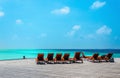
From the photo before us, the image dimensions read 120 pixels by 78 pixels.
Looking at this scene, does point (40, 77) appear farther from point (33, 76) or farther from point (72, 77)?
point (72, 77)

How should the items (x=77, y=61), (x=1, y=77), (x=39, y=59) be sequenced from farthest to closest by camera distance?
(x=77, y=61) → (x=39, y=59) → (x=1, y=77)

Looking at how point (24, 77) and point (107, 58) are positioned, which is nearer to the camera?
point (24, 77)

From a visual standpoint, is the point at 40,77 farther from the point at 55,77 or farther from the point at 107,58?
the point at 107,58

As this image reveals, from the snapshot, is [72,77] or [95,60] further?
[95,60]

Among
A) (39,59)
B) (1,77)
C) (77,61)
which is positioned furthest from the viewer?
(77,61)

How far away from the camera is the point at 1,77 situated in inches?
357

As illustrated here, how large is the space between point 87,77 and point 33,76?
2405 mm

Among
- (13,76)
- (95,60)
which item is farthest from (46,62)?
(13,76)

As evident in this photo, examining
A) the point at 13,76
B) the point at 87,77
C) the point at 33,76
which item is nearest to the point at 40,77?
the point at 33,76

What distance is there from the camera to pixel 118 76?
9500 millimetres

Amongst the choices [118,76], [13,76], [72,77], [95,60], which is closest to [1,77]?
[13,76]

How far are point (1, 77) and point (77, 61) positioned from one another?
9.52 metres

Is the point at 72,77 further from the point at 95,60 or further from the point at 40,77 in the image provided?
the point at 95,60

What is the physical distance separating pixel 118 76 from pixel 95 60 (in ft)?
28.5
